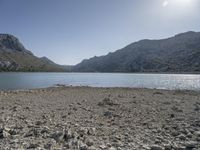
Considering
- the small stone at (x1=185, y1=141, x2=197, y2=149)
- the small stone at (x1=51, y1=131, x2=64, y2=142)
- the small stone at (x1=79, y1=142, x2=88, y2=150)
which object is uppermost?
the small stone at (x1=51, y1=131, x2=64, y2=142)

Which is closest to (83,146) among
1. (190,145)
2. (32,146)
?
(32,146)

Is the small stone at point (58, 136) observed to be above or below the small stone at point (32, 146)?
above

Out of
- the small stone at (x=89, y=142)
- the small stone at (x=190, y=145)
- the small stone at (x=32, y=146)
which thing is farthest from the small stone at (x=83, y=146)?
the small stone at (x=190, y=145)

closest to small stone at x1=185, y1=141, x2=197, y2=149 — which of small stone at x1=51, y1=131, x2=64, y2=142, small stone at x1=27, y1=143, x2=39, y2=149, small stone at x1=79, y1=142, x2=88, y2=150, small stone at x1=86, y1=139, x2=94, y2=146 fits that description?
small stone at x1=86, y1=139, x2=94, y2=146

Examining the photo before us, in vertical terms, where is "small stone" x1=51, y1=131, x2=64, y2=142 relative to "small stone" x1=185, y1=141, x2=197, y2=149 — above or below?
above

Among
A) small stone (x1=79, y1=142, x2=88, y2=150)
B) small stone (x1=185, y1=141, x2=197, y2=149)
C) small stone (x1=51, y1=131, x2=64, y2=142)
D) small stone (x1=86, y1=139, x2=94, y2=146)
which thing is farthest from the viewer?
small stone (x1=51, y1=131, x2=64, y2=142)

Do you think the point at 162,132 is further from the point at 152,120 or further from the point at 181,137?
the point at 152,120

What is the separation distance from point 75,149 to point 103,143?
146 centimetres

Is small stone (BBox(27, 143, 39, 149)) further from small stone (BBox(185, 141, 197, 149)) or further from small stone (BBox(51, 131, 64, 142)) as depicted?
small stone (BBox(185, 141, 197, 149))

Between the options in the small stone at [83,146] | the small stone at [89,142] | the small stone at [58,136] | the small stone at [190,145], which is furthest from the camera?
the small stone at [58,136]

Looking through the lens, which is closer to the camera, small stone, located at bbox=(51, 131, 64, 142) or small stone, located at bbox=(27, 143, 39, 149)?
small stone, located at bbox=(27, 143, 39, 149)

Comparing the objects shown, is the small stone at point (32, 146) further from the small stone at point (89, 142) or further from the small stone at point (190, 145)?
the small stone at point (190, 145)

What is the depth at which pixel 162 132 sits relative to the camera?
43.4ft

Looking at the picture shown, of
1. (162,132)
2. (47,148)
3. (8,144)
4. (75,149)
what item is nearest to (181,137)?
(162,132)
